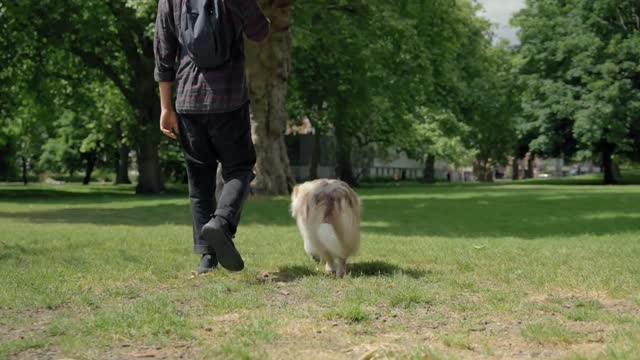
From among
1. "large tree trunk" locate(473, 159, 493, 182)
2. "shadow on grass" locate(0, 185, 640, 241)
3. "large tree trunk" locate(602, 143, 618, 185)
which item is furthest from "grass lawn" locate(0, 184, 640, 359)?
"large tree trunk" locate(473, 159, 493, 182)

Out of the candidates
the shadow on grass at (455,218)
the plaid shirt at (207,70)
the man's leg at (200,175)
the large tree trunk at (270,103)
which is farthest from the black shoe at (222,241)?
the large tree trunk at (270,103)

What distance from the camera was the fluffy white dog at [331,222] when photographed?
20.9 feet

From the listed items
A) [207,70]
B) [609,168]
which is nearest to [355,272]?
[207,70]

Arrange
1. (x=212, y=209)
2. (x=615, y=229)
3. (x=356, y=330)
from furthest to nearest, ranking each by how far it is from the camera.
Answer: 1. (x=615, y=229)
2. (x=212, y=209)
3. (x=356, y=330)

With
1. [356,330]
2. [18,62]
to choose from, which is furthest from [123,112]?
[356,330]

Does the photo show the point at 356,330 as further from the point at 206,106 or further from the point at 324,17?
the point at 324,17

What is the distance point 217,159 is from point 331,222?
3.69ft

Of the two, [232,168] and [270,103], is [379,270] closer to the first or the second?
[232,168]

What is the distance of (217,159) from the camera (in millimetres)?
6504

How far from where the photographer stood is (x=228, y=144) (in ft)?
20.4

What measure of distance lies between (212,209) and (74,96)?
30025 millimetres

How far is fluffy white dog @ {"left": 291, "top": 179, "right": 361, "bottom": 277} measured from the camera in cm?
636

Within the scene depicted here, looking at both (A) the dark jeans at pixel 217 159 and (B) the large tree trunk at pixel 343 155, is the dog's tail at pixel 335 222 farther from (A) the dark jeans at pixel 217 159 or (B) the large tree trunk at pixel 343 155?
(B) the large tree trunk at pixel 343 155

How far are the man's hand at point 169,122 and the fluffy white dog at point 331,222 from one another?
1.28 metres
